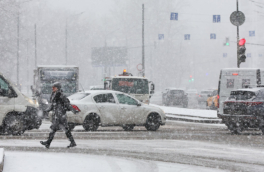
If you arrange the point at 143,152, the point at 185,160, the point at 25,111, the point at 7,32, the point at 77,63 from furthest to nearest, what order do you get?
the point at 77,63
the point at 7,32
the point at 25,111
the point at 143,152
the point at 185,160

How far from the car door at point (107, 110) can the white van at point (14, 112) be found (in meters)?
2.50

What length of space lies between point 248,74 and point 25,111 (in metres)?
9.71

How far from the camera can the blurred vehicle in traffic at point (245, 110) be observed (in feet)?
53.7

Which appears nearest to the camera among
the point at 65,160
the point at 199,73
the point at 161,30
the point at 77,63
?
the point at 65,160

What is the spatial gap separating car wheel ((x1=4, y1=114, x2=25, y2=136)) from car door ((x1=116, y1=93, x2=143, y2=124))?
366 centimetres

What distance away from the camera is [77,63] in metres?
91.6

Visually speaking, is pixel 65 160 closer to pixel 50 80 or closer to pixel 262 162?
Answer: pixel 262 162

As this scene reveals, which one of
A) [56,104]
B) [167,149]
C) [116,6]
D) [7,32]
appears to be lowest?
[167,149]

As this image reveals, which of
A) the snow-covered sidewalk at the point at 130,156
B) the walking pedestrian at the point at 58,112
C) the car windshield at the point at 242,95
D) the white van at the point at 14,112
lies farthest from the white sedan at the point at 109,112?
the walking pedestrian at the point at 58,112

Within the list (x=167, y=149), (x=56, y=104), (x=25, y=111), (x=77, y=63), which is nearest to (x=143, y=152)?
(x=167, y=149)

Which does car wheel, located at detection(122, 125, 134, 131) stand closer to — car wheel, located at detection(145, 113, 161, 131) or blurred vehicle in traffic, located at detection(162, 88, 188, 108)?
car wheel, located at detection(145, 113, 161, 131)

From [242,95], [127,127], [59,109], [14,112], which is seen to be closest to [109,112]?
[127,127]

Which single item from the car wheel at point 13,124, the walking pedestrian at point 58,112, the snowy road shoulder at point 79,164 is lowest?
the snowy road shoulder at point 79,164

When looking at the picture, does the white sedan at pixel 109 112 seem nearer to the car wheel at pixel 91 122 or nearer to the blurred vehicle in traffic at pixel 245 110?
the car wheel at pixel 91 122
